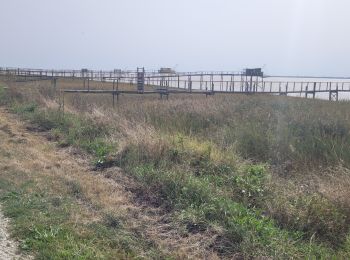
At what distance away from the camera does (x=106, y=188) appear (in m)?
7.36

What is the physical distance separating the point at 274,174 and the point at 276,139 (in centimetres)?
224

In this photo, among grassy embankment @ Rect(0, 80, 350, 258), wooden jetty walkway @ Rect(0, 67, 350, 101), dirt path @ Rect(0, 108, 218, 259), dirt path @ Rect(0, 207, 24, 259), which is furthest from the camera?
wooden jetty walkway @ Rect(0, 67, 350, 101)

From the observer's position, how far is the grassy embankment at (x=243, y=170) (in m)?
5.23

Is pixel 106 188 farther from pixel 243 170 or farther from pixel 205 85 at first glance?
pixel 205 85

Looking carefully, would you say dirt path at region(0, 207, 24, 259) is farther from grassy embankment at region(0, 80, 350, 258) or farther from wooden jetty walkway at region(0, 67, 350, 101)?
wooden jetty walkway at region(0, 67, 350, 101)

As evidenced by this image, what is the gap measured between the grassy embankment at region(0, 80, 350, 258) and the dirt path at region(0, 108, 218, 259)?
0.21m

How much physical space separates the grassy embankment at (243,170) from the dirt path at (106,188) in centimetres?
21

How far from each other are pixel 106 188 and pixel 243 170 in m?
2.39

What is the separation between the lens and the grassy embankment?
5230 mm

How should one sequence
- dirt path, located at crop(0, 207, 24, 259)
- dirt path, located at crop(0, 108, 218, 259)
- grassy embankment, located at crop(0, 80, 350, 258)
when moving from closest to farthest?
dirt path, located at crop(0, 207, 24, 259) → dirt path, located at crop(0, 108, 218, 259) → grassy embankment, located at crop(0, 80, 350, 258)

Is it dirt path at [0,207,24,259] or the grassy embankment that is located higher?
the grassy embankment

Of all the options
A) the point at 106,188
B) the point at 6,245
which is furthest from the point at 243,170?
the point at 6,245

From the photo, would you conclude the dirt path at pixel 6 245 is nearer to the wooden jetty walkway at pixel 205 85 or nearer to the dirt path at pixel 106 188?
the dirt path at pixel 106 188

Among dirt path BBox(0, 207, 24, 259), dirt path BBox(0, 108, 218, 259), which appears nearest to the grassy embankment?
dirt path BBox(0, 108, 218, 259)
